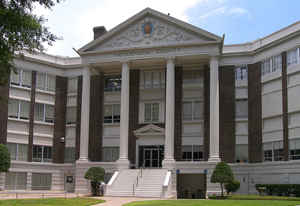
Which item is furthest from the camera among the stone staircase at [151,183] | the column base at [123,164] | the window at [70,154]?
the window at [70,154]

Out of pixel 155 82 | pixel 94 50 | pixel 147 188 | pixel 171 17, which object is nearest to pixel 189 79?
pixel 155 82

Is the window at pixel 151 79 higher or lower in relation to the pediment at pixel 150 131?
higher

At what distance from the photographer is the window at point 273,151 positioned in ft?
129

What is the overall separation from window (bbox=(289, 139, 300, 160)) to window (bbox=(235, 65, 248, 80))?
8252 millimetres

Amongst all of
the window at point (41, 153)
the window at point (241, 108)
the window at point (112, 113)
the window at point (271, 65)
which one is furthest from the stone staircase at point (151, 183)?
the window at point (271, 65)

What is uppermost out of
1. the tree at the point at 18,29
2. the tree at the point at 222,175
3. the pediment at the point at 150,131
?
the tree at the point at 18,29

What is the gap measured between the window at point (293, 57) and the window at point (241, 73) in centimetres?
516

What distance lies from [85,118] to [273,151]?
17672mm

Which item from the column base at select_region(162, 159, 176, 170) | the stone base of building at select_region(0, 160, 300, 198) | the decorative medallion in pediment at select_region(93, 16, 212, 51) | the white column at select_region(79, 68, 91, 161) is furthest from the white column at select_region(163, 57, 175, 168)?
the white column at select_region(79, 68, 91, 161)

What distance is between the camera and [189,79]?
148ft

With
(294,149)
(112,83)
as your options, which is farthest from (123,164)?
(294,149)

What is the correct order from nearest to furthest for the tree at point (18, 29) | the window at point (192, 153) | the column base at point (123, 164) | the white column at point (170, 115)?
1. the tree at point (18, 29)
2. the white column at point (170, 115)
3. the column base at point (123, 164)
4. the window at point (192, 153)

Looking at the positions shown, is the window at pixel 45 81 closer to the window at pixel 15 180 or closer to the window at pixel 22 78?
the window at pixel 22 78

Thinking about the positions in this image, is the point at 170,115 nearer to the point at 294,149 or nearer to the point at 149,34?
the point at 149,34
